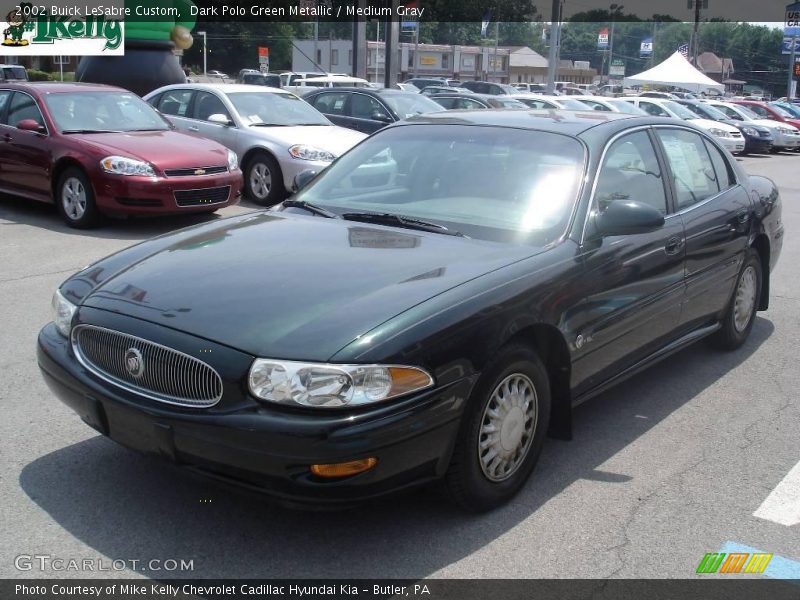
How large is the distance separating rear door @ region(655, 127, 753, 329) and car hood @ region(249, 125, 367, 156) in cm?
664

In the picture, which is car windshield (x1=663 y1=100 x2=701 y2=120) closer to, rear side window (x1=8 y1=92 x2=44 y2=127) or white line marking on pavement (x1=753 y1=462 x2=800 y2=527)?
rear side window (x1=8 y1=92 x2=44 y2=127)

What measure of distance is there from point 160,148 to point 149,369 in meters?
6.94

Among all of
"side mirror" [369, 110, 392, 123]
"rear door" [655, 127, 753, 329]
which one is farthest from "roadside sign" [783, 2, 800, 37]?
"rear door" [655, 127, 753, 329]

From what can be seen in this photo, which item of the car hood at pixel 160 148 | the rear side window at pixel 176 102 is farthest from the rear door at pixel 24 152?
the rear side window at pixel 176 102

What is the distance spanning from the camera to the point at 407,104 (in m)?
15.1

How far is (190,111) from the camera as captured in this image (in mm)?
12742

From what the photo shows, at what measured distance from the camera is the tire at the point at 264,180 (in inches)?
460

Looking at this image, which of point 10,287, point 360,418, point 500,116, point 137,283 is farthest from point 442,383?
point 10,287

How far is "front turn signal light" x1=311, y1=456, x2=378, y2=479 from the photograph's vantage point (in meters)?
2.92

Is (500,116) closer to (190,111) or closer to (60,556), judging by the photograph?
(60,556)

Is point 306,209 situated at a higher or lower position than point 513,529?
higher

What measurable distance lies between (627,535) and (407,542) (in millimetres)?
864

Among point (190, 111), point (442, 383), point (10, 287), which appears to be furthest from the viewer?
point (190, 111)

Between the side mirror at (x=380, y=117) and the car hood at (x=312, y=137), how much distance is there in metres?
2.46
